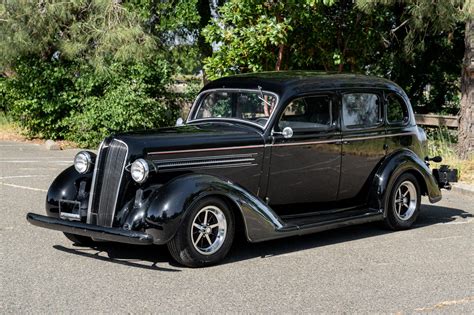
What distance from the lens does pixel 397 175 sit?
8672 mm

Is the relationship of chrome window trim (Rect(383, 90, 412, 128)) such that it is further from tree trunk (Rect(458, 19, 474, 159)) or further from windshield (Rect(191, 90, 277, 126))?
tree trunk (Rect(458, 19, 474, 159))

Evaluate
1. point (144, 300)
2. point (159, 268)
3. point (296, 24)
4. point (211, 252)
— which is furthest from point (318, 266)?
point (296, 24)

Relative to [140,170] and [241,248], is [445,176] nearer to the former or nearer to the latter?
[241,248]

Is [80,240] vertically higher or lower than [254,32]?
lower

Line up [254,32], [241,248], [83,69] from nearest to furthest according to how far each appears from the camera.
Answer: [241,248] → [254,32] → [83,69]

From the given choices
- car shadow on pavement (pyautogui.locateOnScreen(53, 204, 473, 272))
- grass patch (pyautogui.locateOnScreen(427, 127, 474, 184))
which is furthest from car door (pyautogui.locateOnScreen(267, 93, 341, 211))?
grass patch (pyautogui.locateOnScreen(427, 127, 474, 184))

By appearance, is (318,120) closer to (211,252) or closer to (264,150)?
(264,150)

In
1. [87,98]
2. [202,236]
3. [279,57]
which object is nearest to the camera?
[202,236]

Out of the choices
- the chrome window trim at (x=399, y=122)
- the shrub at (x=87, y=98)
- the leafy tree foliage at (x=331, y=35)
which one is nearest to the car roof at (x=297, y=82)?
the chrome window trim at (x=399, y=122)

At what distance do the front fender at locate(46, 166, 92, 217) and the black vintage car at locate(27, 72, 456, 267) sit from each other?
1 cm

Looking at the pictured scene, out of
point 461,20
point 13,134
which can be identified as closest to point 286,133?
point 461,20

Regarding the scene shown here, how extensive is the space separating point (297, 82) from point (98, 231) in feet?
9.45

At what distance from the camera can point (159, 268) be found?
6.80 m

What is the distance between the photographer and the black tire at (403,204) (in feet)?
28.5
